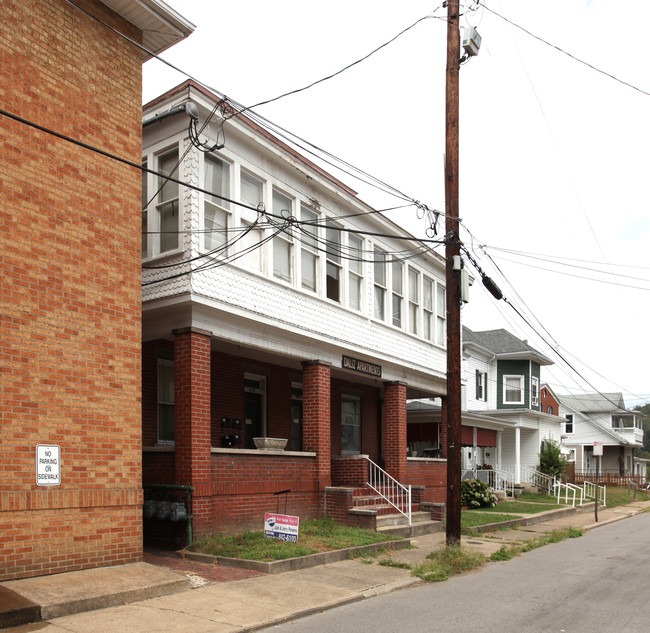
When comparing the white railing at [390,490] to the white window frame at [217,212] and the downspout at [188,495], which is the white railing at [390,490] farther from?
the white window frame at [217,212]

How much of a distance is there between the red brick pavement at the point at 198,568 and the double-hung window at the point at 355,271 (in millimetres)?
7991

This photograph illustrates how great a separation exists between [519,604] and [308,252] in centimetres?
920

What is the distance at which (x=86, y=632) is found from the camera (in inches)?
283

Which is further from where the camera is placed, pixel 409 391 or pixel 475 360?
pixel 475 360

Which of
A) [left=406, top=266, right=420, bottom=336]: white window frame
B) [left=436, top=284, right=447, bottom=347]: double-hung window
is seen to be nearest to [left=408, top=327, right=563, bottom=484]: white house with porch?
[left=436, top=284, right=447, bottom=347]: double-hung window

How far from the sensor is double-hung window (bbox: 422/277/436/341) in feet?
70.4

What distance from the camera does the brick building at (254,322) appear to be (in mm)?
12625

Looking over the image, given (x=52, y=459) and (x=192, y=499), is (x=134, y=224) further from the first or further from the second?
(x=192, y=499)

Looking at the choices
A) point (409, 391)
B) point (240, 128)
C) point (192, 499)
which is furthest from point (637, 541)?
point (240, 128)

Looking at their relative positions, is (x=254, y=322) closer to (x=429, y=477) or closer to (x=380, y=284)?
(x=380, y=284)

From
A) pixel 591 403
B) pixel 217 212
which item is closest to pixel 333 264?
pixel 217 212

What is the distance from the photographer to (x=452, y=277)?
13.6m

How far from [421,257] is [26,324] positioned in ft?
45.6

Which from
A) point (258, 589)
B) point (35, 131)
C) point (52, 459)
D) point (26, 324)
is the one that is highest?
point (35, 131)
